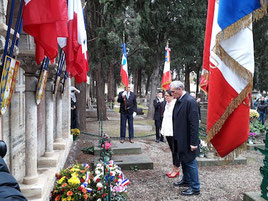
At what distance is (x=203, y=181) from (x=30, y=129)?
12.4ft

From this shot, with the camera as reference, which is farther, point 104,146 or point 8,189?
point 104,146

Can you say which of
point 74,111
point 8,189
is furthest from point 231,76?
point 74,111

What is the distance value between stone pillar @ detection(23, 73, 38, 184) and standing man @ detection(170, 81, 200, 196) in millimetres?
2425

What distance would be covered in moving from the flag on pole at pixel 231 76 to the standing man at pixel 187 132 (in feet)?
5.16

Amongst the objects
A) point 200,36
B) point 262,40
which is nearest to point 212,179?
point 200,36

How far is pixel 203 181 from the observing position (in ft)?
18.8

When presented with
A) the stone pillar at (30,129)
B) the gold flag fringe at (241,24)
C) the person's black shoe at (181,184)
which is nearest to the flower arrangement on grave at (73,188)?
the stone pillar at (30,129)

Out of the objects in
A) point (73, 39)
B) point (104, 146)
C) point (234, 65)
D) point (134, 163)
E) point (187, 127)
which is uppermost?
point (73, 39)

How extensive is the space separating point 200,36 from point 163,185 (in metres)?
13.6

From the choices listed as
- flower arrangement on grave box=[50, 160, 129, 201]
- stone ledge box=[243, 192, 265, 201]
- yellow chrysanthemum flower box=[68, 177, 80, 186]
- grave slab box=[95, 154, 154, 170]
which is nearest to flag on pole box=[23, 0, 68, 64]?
flower arrangement on grave box=[50, 160, 129, 201]

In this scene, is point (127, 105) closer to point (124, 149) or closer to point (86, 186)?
point (124, 149)

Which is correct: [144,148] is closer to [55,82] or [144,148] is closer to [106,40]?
[55,82]

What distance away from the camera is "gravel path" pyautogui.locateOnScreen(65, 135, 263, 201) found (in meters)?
4.90

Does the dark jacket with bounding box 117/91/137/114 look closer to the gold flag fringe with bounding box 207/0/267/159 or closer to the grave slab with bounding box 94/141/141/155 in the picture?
the grave slab with bounding box 94/141/141/155
